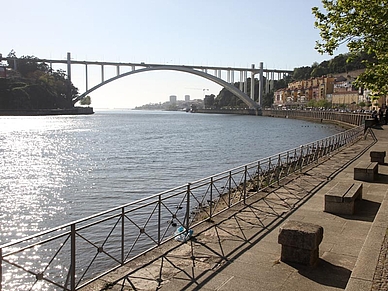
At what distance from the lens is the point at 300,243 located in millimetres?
5762

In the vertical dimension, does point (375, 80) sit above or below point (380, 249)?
above

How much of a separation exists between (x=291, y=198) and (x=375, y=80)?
4.64 meters

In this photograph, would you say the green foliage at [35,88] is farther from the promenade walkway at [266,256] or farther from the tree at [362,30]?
the promenade walkway at [266,256]

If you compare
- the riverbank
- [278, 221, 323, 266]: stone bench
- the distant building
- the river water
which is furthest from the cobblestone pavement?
the distant building

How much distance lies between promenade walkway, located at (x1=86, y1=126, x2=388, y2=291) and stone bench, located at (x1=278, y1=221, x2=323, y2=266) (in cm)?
10

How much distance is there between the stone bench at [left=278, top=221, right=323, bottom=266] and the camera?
572 centimetres

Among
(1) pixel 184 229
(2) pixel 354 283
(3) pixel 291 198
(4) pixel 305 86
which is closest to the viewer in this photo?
(2) pixel 354 283

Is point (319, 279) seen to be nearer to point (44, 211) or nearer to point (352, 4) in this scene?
point (352, 4)

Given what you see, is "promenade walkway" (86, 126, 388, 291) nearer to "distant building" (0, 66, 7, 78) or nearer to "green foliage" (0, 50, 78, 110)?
"green foliage" (0, 50, 78, 110)

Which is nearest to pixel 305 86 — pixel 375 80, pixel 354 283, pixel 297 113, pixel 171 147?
pixel 297 113

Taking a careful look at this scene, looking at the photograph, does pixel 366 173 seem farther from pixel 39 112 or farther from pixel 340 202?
pixel 39 112

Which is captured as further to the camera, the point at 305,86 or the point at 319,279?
the point at 305,86

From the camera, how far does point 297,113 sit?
361 feet

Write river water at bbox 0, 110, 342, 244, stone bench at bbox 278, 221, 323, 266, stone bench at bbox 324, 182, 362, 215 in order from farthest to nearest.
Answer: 1. river water at bbox 0, 110, 342, 244
2. stone bench at bbox 324, 182, 362, 215
3. stone bench at bbox 278, 221, 323, 266
